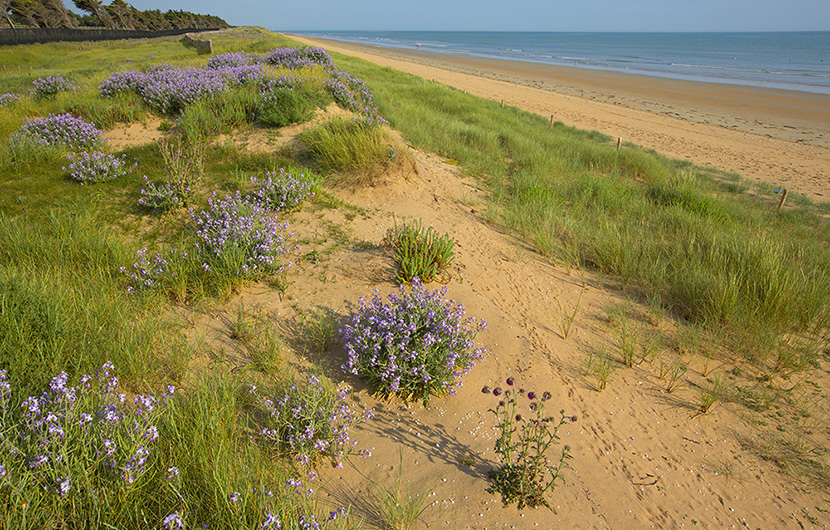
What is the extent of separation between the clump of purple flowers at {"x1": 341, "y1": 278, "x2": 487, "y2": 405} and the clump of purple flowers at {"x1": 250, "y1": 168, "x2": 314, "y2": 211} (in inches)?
108

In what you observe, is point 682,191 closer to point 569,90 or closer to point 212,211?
point 212,211

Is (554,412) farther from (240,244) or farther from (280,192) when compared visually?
(280,192)

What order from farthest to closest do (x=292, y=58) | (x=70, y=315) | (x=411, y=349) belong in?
1. (x=292, y=58)
2. (x=411, y=349)
3. (x=70, y=315)

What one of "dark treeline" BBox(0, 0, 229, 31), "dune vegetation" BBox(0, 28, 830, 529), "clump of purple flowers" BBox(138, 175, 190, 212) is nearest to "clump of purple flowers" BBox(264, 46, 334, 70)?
"dune vegetation" BBox(0, 28, 830, 529)

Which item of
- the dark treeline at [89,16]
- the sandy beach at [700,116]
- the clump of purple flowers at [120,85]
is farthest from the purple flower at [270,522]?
the dark treeline at [89,16]

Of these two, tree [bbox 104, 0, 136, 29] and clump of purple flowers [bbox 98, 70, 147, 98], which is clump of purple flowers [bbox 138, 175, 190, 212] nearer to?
clump of purple flowers [bbox 98, 70, 147, 98]

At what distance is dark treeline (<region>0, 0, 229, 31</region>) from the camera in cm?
5028

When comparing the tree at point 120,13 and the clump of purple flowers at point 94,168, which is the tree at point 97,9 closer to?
the tree at point 120,13

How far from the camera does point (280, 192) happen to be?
580cm

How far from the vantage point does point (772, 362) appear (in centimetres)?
427

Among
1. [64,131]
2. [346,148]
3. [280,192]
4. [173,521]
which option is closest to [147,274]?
[280,192]

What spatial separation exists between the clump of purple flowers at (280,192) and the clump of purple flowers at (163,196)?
889mm

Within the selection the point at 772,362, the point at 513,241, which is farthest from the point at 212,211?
the point at 772,362

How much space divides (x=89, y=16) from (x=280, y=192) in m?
84.1
